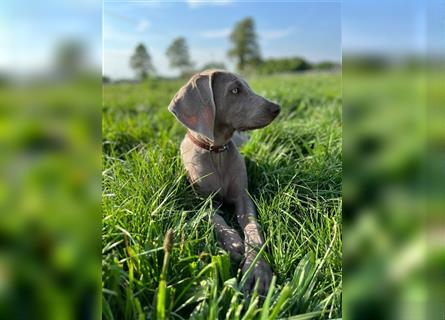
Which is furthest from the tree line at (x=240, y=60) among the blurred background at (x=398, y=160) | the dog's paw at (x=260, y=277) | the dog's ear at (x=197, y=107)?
the blurred background at (x=398, y=160)

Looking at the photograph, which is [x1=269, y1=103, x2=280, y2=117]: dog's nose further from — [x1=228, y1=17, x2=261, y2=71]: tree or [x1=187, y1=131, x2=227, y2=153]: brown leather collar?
[x1=228, y1=17, x2=261, y2=71]: tree

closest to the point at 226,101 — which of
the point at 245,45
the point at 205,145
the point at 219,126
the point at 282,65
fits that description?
the point at 219,126

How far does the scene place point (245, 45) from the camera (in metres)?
5.00

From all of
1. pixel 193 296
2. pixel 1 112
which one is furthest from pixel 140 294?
pixel 1 112

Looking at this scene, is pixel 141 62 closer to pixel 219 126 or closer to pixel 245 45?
pixel 245 45

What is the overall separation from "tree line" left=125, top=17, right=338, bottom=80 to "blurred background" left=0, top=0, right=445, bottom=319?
309 centimetres

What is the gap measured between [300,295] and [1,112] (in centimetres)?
95

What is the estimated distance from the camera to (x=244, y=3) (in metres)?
2.76

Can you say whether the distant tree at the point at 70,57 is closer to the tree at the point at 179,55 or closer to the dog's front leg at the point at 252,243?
the dog's front leg at the point at 252,243

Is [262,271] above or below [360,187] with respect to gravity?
below

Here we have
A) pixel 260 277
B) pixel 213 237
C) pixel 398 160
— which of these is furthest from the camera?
pixel 213 237

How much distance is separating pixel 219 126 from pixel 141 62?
10.9ft

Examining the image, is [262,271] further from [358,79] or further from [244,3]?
[244,3]

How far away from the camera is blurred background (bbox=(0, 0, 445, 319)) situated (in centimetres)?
72
